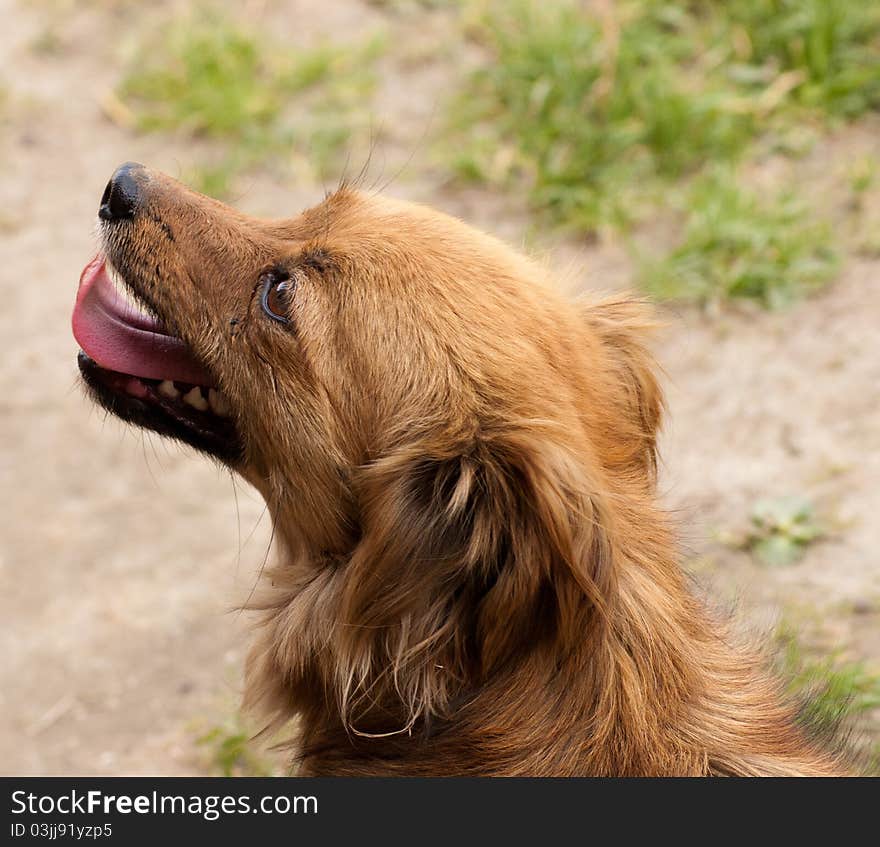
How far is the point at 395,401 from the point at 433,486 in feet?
0.87

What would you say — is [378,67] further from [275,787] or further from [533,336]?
[275,787]

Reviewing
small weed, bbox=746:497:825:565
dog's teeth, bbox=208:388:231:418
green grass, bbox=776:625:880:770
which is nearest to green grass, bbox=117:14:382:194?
small weed, bbox=746:497:825:565

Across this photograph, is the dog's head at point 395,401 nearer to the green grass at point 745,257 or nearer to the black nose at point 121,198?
the black nose at point 121,198

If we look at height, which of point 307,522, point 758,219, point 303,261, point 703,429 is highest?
point 303,261

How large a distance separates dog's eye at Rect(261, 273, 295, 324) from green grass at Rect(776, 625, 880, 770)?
1629 millimetres

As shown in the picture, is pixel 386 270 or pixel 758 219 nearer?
pixel 386 270

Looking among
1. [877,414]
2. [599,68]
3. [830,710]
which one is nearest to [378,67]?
[599,68]

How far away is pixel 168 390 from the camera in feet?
11.5

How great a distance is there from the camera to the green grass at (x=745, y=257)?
18.8 feet

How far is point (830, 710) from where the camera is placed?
11.1 ft

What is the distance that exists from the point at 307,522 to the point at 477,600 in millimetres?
577

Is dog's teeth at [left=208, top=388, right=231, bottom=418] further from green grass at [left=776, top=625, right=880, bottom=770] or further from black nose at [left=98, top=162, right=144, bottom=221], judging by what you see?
green grass at [left=776, top=625, right=880, bottom=770]

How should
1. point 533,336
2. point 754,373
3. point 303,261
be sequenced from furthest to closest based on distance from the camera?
point 754,373
point 303,261
point 533,336

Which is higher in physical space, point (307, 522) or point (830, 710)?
point (307, 522)
